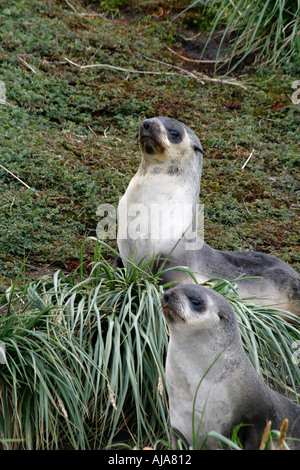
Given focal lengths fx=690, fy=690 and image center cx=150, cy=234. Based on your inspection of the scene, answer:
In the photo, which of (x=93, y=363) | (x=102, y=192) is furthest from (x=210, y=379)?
(x=102, y=192)

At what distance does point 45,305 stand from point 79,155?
3476 millimetres

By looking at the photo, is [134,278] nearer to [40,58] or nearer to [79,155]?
[79,155]

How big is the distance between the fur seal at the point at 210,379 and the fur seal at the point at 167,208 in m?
1.31

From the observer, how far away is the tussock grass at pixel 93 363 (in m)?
3.93

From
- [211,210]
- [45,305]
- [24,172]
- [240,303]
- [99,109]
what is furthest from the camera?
[99,109]

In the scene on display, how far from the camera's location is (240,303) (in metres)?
4.76

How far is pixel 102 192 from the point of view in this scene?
7.12 meters

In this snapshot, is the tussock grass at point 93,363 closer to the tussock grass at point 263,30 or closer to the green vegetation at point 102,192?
the green vegetation at point 102,192

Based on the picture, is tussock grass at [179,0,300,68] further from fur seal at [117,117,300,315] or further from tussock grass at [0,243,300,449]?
tussock grass at [0,243,300,449]

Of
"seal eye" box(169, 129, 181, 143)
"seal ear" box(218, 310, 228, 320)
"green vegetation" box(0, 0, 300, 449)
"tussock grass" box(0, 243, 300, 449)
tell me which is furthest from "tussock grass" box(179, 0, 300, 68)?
"seal ear" box(218, 310, 228, 320)

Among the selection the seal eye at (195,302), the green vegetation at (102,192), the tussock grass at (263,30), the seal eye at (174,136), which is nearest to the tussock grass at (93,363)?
the green vegetation at (102,192)

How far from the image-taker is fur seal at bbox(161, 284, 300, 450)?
3691mm

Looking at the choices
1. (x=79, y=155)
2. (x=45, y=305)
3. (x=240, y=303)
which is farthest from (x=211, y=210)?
(x=45, y=305)

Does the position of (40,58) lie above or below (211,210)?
above
